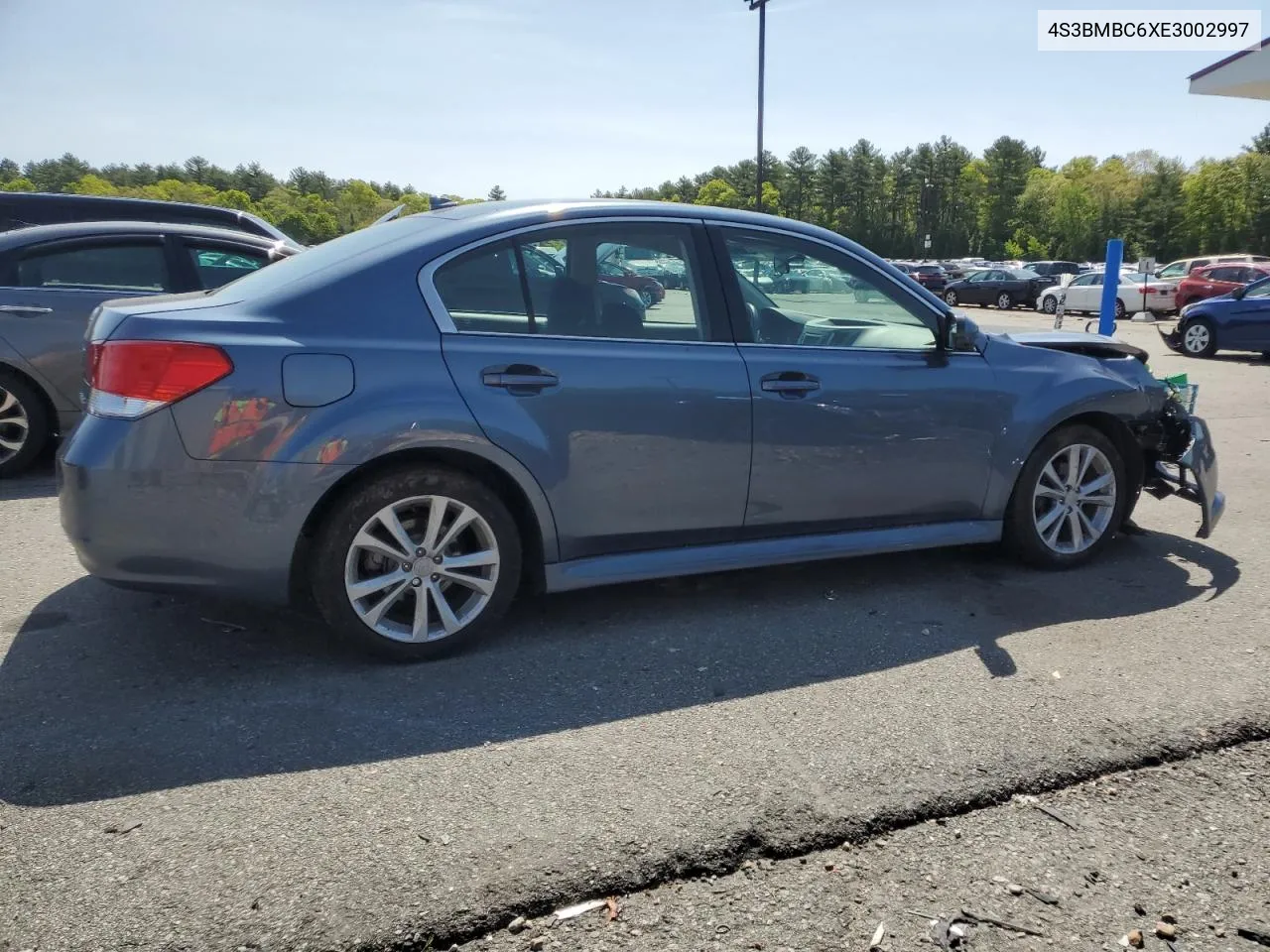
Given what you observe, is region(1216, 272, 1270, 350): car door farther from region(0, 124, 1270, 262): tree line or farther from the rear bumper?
region(0, 124, 1270, 262): tree line

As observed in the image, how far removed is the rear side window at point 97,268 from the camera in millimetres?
6402

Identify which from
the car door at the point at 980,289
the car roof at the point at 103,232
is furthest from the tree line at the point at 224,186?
the car roof at the point at 103,232

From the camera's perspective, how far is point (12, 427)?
6316mm

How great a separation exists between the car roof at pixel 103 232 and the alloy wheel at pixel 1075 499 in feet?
18.4

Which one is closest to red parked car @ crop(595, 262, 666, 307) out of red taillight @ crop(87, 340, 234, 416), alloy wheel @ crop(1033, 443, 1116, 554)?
red taillight @ crop(87, 340, 234, 416)

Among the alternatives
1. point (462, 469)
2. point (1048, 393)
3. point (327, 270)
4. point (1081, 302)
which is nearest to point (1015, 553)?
point (1048, 393)

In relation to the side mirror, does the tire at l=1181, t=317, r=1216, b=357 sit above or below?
below

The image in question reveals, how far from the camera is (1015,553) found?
187 inches

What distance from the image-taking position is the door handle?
3.58 m

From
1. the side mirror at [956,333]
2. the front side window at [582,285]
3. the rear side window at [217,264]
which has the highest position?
the rear side window at [217,264]

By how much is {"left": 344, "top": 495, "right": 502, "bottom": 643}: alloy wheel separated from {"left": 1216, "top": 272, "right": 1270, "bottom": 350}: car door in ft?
52.8

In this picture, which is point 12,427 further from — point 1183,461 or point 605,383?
point 1183,461

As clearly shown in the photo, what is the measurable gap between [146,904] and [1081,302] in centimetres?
3173

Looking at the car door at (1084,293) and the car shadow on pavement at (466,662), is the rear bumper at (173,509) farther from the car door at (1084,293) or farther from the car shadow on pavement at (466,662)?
the car door at (1084,293)
